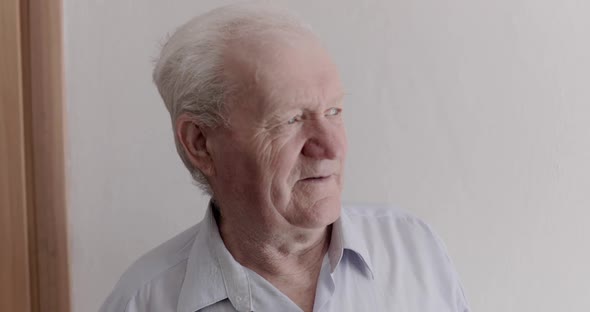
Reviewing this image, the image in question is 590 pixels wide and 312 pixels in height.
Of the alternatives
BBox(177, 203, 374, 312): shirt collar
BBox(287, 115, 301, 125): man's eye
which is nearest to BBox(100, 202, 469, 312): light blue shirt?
BBox(177, 203, 374, 312): shirt collar

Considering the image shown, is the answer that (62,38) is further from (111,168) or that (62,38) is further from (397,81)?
(397,81)

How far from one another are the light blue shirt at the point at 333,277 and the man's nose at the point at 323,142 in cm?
18

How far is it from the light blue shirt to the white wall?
25 cm

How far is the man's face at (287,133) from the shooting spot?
3.68 ft

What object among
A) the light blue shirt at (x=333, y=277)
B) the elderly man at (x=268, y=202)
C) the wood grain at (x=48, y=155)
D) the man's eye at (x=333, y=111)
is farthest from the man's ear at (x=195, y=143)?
the wood grain at (x=48, y=155)

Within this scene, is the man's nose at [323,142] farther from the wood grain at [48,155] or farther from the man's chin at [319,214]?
the wood grain at [48,155]

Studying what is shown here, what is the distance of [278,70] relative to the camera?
112 centimetres

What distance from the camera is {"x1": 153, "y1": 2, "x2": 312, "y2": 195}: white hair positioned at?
3.76 ft

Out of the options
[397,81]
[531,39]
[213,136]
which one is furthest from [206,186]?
[531,39]

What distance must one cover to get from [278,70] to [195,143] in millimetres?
221

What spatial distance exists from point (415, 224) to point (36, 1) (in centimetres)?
88

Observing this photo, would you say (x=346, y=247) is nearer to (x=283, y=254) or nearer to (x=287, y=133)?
(x=283, y=254)

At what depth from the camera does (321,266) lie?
4.17 ft

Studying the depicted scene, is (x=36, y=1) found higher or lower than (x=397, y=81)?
higher
